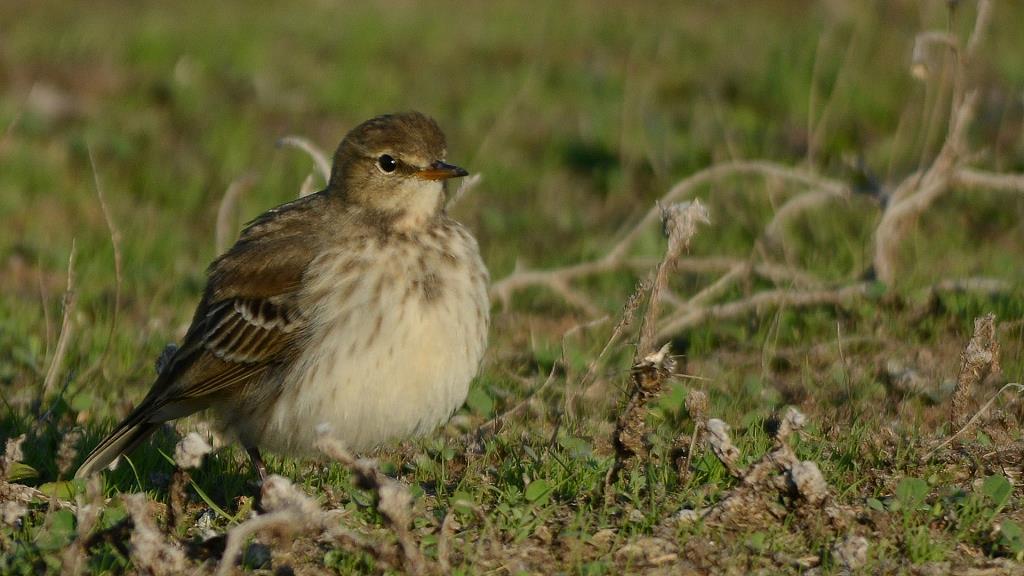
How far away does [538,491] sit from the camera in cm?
541

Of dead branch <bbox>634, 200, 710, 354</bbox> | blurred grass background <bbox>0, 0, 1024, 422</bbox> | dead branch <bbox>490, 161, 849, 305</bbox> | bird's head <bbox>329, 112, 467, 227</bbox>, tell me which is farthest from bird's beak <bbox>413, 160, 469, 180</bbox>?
blurred grass background <bbox>0, 0, 1024, 422</bbox>

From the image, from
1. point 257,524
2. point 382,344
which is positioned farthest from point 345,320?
point 257,524

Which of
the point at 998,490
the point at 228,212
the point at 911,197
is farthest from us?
the point at 228,212

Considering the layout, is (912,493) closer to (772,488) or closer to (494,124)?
(772,488)

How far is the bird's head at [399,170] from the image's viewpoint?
5988 mm

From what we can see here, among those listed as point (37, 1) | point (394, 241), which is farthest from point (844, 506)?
point (37, 1)

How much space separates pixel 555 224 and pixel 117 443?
400cm

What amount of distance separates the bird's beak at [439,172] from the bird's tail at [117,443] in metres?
1.37

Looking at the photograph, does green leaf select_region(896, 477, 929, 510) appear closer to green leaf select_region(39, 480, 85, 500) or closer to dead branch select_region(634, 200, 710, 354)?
dead branch select_region(634, 200, 710, 354)

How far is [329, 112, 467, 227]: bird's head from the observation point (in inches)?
236

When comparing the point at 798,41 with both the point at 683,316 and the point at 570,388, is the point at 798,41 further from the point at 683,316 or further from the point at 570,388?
the point at 570,388

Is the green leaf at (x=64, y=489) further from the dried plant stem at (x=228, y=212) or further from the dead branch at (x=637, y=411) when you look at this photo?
the dried plant stem at (x=228, y=212)

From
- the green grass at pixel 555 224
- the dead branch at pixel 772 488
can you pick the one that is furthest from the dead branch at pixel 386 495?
the dead branch at pixel 772 488

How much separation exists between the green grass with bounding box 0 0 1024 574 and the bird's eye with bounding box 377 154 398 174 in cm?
109
